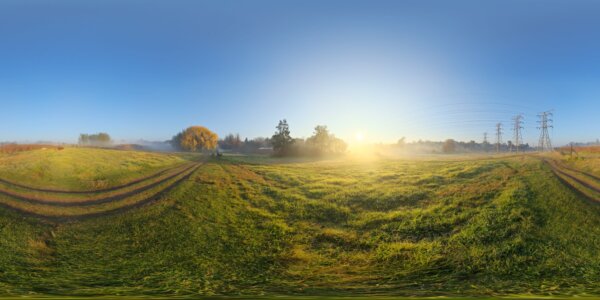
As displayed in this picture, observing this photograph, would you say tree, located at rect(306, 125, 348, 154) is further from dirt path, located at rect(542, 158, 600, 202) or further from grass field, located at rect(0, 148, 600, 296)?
dirt path, located at rect(542, 158, 600, 202)

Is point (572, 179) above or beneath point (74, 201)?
above

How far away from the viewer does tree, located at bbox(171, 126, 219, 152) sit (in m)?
9.25

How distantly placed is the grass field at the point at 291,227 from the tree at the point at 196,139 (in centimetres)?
79

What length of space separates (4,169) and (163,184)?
5.77 m

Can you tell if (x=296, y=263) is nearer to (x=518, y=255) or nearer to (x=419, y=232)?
(x=419, y=232)

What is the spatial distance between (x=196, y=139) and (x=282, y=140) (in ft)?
9.61

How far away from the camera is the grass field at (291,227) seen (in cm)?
575

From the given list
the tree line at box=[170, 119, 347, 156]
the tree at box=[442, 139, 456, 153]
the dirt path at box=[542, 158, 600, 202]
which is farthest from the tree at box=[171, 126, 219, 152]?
the dirt path at box=[542, 158, 600, 202]

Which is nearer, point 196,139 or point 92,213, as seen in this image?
point 92,213

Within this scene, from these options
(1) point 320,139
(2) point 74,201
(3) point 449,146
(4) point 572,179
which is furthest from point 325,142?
(2) point 74,201

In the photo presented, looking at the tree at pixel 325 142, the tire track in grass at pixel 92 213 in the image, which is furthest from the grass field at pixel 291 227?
the tree at pixel 325 142

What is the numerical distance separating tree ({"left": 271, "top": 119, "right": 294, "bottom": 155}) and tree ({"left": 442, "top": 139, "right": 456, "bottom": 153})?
5135 millimetres

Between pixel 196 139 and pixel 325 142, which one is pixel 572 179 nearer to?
pixel 325 142

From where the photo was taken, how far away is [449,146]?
936 cm
